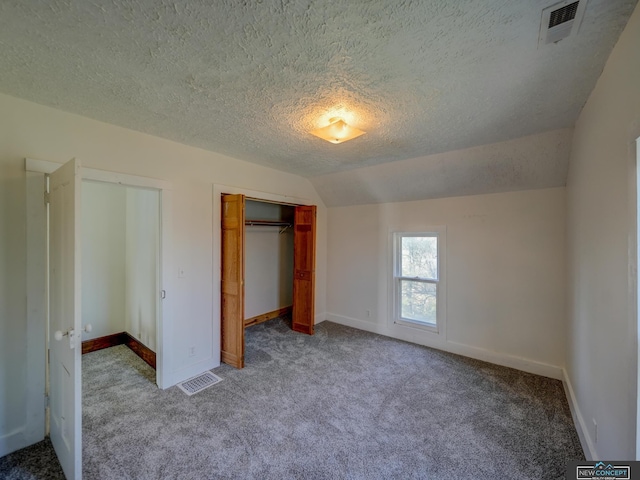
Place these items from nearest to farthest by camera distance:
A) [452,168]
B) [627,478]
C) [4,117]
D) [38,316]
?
[627,478] → [4,117] → [38,316] → [452,168]

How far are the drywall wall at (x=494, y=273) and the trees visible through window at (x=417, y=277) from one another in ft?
0.49

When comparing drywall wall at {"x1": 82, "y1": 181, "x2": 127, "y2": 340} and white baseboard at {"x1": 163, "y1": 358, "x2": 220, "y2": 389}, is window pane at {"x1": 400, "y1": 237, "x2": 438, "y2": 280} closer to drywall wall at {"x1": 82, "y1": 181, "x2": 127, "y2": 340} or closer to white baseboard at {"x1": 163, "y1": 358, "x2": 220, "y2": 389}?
white baseboard at {"x1": 163, "y1": 358, "x2": 220, "y2": 389}

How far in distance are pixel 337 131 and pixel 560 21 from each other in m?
1.35

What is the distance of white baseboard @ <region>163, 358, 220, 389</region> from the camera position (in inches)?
110

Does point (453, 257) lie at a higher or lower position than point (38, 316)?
higher

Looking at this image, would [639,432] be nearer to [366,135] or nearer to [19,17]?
[366,135]

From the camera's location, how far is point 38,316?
81.7 inches

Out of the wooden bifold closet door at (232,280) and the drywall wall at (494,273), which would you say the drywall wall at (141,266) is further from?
the drywall wall at (494,273)

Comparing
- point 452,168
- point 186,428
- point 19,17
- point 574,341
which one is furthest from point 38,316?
point 574,341

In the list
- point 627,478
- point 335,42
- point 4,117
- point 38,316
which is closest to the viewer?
point 627,478

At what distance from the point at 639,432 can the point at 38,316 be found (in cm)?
368

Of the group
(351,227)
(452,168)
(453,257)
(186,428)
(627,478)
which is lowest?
(186,428)

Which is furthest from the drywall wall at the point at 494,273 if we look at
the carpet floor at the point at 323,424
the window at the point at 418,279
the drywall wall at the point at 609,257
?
the drywall wall at the point at 609,257

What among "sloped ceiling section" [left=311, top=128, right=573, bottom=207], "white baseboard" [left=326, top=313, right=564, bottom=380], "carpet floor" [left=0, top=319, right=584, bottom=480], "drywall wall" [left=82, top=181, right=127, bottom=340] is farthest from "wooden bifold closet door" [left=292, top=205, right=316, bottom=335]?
"drywall wall" [left=82, top=181, right=127, bottom=340]
